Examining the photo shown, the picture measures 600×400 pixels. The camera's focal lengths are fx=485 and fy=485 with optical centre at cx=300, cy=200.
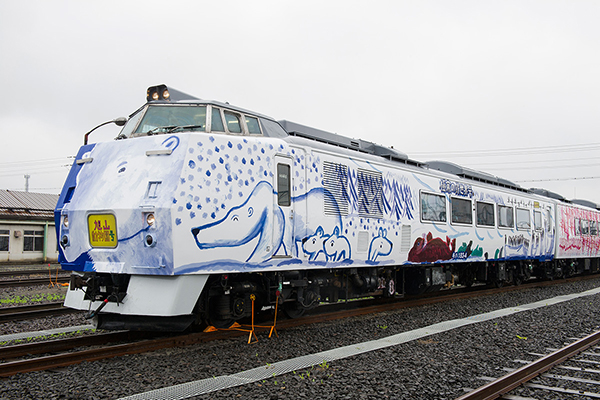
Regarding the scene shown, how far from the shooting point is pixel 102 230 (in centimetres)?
670

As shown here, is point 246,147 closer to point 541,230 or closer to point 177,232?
point 177,232

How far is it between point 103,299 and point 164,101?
317cm

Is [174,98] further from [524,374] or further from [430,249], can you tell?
[430,249]

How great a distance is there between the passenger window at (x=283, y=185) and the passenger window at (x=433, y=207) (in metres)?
4.64

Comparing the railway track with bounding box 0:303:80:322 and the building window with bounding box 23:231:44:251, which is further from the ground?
the building window with bounding box 23:231:44:251

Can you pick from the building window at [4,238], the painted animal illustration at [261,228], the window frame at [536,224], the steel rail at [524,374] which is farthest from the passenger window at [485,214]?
the building window at [4,238]

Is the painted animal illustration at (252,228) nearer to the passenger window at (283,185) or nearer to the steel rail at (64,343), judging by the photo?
the passenger window at (283,185)

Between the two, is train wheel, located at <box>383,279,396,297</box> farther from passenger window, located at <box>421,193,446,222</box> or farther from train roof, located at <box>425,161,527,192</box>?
train roof, located at <box>425,161,527,192</box>

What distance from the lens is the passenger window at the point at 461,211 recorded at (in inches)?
493

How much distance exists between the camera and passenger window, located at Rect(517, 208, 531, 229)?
52.8 feet

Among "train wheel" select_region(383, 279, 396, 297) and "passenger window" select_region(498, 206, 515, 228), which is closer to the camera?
Answer: "train wheel" select_region(383, 279, 396, 297)

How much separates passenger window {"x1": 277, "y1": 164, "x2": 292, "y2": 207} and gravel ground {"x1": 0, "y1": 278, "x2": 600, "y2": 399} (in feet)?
7.09

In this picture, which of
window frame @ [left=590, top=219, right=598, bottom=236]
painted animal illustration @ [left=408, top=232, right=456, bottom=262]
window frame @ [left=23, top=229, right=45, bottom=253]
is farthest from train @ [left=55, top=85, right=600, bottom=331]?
window frame @ [left=23, top=229, right=45, bottom=253]

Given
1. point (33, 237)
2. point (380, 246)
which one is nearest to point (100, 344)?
point (380, 246)
